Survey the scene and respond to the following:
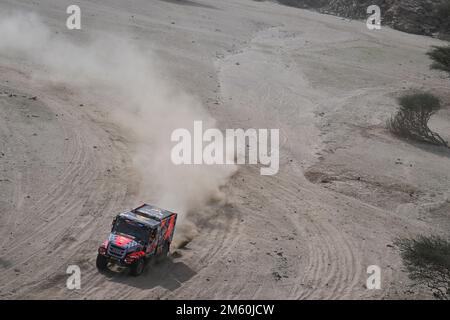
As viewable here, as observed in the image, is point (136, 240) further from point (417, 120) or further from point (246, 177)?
point (417, 120)

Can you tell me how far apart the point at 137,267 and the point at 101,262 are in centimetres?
117

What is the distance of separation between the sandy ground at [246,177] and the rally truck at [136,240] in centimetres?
50

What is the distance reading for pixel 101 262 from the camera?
63.6 feet

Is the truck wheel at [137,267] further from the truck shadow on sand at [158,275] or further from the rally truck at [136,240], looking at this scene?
the truck shadow on sand at [158,275]

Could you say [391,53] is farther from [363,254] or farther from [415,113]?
[363,254]

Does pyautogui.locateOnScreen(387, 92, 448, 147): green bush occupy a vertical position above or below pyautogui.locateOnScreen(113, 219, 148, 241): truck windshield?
above

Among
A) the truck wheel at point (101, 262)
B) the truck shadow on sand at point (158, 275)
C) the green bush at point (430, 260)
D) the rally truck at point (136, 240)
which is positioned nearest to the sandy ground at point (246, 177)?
the truck shadow on sand at point (158, 275)

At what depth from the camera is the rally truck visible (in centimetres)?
1895

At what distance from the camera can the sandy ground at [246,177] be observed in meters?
20.4

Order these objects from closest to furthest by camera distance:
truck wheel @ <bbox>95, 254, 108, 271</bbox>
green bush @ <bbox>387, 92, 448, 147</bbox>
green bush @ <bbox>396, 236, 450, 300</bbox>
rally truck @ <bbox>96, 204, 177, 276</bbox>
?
green bush @ <bbox>396, 236, 450, 300</bbox>
rally truck @ <bbox>96, 204, 177, 276</bbox>
truck wheel @ <bbox>95, 254, 108, 271</bbox>
green bush @ <bbox>387, 92, 448, 147</bbox>

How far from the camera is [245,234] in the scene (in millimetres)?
23844

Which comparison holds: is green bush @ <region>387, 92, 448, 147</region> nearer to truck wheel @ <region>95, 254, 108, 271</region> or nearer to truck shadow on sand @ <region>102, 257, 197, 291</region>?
truck shadow on sand @ <region>102, 257, 197, 291</region>

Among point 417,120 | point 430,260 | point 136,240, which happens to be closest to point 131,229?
point 136,240

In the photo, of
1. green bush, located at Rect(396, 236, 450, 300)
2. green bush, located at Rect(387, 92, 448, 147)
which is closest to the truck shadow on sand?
green bush, located at Rect(396, 236, 450, 300)
